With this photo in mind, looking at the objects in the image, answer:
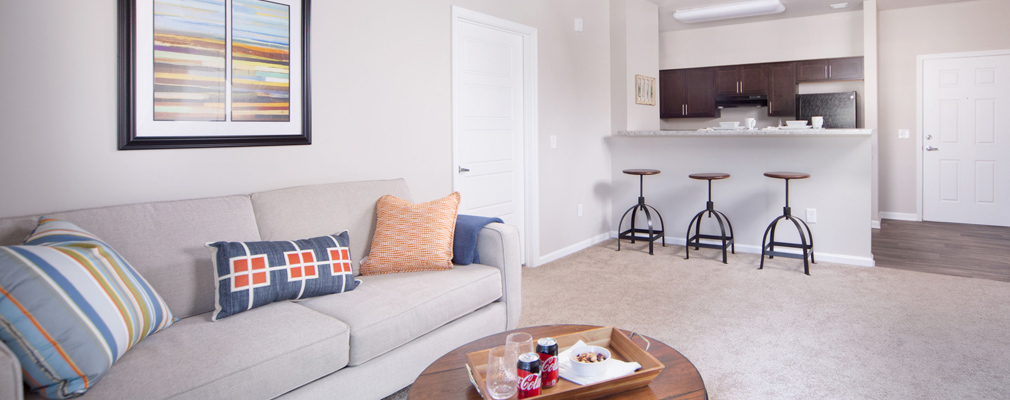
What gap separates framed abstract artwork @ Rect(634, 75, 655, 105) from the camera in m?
5.47

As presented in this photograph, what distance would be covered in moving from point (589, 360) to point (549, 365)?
5.2 inches

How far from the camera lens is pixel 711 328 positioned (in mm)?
2988

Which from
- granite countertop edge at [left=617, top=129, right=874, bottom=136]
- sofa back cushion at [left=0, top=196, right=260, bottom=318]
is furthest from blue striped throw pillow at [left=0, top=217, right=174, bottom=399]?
granite countertop edge at [left=617, top=129, right=874, bottom=136]

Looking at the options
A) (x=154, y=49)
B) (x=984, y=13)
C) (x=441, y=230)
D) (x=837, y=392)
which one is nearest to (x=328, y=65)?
(x=154, y=49)

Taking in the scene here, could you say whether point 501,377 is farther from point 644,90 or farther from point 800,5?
point 800,5

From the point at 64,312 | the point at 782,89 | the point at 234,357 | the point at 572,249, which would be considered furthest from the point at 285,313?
the point at 782,89

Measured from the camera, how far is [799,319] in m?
3.12

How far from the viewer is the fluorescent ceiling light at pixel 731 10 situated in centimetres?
593

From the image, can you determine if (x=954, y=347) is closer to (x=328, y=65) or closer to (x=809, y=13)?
(x=328, y=65)

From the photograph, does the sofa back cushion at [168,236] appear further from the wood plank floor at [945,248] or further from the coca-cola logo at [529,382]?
the wood plank floor at [945,248]

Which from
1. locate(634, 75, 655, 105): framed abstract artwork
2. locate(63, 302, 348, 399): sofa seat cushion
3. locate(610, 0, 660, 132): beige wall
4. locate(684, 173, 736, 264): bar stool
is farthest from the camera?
locate(634, 75, 655, 105): framed abstract artwork

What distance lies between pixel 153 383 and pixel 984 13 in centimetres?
772

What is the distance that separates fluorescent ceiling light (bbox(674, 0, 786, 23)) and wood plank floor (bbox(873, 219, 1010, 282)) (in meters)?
2.49

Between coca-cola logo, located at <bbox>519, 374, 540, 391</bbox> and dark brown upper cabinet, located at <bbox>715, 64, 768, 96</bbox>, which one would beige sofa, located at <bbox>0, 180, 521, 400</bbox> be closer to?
coca-cola logo, located at <bbox>519, 374, 540, 391</bbox>
